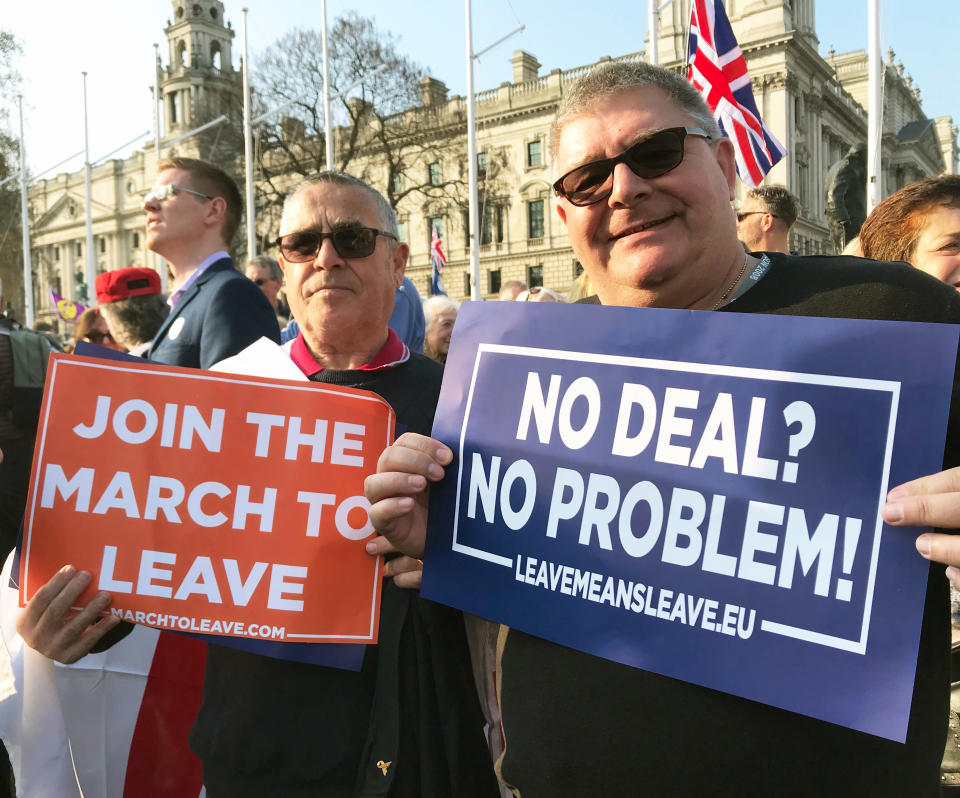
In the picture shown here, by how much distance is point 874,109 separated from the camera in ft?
31.2

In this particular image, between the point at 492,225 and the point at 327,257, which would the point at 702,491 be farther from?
the point at 492,225

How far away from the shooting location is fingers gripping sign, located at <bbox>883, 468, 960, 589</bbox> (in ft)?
3.47

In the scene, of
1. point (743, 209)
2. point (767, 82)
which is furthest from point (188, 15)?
point (743, 209)

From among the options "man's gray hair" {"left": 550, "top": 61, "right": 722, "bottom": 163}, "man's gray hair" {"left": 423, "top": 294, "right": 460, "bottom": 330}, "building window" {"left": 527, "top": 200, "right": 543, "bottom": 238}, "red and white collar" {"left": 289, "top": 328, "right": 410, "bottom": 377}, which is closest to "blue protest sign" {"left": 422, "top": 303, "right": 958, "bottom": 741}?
"man's gray hair" {"left": 550, "top": 61, "right": 722, "bottom": 163}

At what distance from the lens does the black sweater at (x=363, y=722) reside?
1.84 meters

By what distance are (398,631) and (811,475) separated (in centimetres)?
104

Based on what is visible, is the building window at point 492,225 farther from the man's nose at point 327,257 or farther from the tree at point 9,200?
the man's nose at point 327,257

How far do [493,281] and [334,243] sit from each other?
157 ft

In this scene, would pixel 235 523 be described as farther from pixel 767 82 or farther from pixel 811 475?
pixel 767 82

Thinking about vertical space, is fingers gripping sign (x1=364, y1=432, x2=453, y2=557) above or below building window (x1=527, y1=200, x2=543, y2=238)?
below

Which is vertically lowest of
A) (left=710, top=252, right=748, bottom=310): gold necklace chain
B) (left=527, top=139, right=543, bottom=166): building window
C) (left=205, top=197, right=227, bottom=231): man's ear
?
(left=710, top=252, right=748, bottom=310): gold necklace chain

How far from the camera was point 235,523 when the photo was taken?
5.81 ft

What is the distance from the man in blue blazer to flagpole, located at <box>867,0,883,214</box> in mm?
7567

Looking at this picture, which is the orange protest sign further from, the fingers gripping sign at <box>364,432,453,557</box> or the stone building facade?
the stone building facade
